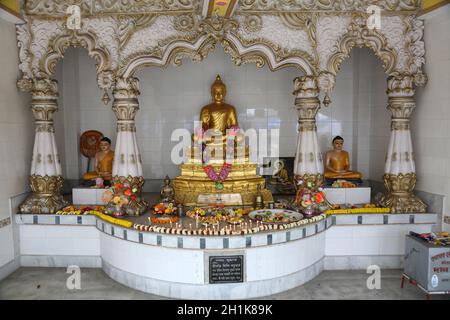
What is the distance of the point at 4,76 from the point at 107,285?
378 centimetres

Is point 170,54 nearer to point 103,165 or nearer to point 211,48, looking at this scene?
point 211,48

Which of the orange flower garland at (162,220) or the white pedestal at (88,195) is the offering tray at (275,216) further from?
the white pedestal at (88,195)

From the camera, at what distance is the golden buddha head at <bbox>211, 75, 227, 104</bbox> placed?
850 centimetres

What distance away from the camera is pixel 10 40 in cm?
641

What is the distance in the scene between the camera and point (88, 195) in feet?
23.9

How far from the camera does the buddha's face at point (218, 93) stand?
27.9 feet

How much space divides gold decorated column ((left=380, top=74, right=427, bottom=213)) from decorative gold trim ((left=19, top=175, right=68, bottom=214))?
19.3ft

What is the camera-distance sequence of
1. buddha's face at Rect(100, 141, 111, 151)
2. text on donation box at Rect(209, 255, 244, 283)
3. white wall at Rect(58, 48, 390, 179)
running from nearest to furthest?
text on donation box at Rect(209, 255, 244, 283), buddha's face at Rect(100, 141, 111, 151), white wall at Rect(58, 48, 390, 179)

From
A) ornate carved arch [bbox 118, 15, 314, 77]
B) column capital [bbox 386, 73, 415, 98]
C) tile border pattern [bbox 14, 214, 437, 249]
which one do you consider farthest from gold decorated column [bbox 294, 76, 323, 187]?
column capital [bbox 386, 73, 415, 98]

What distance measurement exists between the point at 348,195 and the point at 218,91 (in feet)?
11.6

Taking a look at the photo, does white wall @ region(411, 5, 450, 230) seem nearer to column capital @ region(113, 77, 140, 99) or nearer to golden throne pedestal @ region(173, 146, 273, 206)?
golden throne pedestal @ region(173, 146, 273, 206)

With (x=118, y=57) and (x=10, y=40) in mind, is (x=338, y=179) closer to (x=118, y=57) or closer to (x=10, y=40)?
(x=118, y=57)

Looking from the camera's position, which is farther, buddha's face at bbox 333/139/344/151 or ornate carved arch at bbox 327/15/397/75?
buddha's face at bbox 333/139/344/151

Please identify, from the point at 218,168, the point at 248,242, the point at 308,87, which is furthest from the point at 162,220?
the point at 308,87
